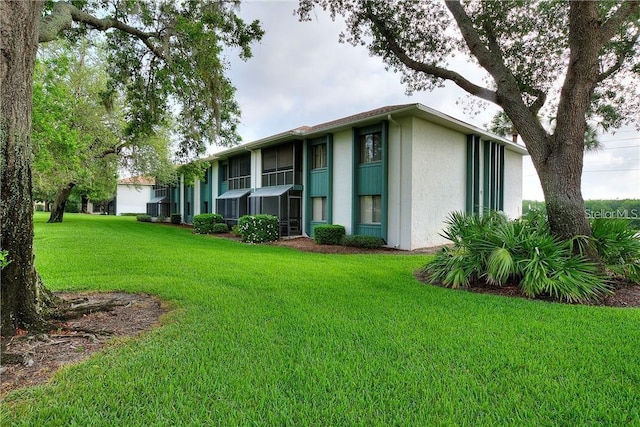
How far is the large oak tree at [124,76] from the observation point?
3738 millimetres

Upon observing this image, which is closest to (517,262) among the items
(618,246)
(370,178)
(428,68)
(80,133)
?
(618,246)

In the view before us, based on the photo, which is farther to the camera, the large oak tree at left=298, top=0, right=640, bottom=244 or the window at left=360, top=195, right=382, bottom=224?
the window at left=360, top=195, right=382, bottom=224

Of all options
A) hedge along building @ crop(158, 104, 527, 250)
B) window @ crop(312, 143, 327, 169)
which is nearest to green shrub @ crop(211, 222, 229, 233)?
hedge along building @ crop(158, 104, 527, 250)

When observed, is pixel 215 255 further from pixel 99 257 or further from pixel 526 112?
pixel 526 112

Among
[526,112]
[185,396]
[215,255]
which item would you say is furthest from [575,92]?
[215,255]

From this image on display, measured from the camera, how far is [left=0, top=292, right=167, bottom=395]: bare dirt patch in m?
3.18

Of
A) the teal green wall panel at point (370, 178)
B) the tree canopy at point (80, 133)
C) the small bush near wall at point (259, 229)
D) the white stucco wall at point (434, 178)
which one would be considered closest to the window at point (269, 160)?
the small bush near wall at point (259, 229)

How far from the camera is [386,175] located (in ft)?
47.2

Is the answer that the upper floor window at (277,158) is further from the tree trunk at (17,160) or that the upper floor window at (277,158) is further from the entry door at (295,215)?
the tree trunk at (17,160)

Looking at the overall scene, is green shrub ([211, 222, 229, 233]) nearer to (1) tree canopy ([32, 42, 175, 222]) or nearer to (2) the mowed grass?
(1) tree canopy ([32, 42, 175, 222])

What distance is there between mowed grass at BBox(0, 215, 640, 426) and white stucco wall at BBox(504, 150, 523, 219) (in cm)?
1666

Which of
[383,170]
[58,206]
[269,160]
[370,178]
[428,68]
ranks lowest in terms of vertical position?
[58,206]

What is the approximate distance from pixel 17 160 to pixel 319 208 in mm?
14434

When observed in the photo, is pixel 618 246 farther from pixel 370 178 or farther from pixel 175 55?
pixel 175 55
